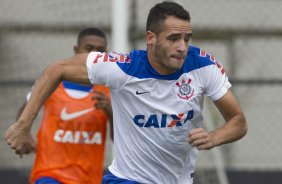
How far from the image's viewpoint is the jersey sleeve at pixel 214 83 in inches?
215

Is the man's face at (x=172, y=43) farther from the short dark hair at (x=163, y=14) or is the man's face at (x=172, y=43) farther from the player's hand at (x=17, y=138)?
the player's hand at (x=17, y=138)

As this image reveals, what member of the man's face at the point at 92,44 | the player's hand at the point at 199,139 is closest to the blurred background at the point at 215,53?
the man's face at the point at 92,44

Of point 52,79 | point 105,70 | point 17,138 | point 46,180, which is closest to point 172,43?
point 105,70

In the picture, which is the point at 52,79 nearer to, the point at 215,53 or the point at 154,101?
the point at 154,101

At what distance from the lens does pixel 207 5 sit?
10391 mm

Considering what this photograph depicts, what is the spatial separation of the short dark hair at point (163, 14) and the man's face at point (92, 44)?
62.8 inches

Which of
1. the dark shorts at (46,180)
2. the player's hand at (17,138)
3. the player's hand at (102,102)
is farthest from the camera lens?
the dark shorts at (46,180)

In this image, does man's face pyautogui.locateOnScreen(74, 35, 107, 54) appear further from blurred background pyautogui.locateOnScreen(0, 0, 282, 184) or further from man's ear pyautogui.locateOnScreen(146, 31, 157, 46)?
blurred background pyautogui.locateOnScreen(0, 0, 282, 184)

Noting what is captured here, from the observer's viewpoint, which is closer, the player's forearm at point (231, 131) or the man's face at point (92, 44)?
the player's forearm at point (231, 131)

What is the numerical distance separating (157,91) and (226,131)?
52 centimetres

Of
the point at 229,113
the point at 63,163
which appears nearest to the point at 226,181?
the point at 63,163

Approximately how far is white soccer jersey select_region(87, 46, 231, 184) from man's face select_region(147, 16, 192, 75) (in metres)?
0.12

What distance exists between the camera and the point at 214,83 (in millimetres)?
5469

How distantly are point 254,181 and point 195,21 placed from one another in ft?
6.52
